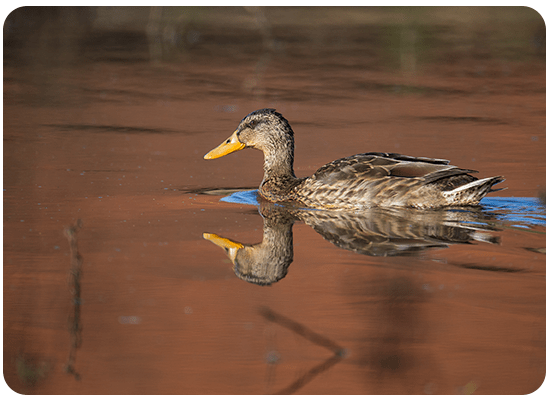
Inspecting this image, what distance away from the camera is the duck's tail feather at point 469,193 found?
7.61 m

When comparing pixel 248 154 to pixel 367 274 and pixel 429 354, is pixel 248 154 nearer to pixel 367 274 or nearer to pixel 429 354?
pixel 367 274

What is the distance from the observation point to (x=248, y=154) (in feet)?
35.5

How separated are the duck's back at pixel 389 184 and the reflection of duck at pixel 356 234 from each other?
0.17m

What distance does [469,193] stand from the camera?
7730mm

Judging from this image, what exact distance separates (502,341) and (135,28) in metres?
17.9

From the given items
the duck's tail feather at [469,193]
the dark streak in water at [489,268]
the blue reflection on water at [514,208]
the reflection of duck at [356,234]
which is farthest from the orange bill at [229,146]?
the dark streak in water at [489,268]

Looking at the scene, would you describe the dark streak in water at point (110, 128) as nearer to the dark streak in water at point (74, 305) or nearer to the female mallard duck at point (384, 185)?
the female mallard duck at point (384, 185)

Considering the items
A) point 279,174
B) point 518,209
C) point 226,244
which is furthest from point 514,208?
point 226,244

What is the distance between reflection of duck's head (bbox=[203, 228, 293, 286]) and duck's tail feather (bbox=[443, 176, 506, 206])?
2111 millimetres

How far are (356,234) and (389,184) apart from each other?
1.25 metres

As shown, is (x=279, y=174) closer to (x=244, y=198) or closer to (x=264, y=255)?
(x=244, y=198)

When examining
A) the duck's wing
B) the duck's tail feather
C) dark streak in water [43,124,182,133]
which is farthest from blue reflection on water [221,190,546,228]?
dark streak in water [43,124,182,133]

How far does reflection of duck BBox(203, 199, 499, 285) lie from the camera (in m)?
6.23

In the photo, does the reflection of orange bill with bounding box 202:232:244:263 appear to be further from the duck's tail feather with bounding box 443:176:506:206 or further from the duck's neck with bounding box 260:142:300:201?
the duck's tail feather with bounding box 443:176:506:206
